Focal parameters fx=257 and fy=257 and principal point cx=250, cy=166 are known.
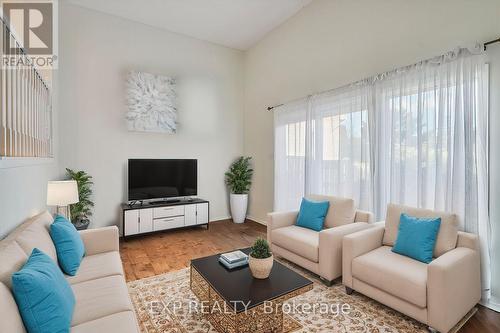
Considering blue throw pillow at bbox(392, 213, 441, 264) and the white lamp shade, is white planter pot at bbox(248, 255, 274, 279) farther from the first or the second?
the white lamp shade

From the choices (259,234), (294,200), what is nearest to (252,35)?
(294,200)

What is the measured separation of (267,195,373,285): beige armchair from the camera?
2607 mm

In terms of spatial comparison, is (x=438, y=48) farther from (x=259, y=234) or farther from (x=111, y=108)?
(x=111, y=108)

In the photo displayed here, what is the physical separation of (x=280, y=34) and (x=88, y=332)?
4.89 m

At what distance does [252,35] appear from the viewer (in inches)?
199

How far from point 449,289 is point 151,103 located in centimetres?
463

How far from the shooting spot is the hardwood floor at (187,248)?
215cm

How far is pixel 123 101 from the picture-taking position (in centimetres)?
439

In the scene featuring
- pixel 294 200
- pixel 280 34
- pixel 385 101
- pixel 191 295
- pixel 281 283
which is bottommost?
pixel 191 295

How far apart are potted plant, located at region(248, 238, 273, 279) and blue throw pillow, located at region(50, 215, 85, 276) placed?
137 cm

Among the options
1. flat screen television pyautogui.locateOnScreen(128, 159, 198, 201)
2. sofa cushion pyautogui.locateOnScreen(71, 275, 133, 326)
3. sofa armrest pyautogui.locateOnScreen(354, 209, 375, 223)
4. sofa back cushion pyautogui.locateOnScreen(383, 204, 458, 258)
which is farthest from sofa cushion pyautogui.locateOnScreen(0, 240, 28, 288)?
sofa armrest pyautogui.locateOnScreen(354, 209, 375, 223)

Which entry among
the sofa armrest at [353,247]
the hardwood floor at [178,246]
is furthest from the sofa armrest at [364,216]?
the hardwood floor at [178,246]

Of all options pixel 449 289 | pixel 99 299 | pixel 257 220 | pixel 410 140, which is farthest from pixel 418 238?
pixel 257 220
